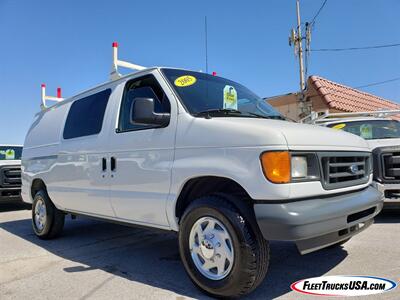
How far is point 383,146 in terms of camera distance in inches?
239

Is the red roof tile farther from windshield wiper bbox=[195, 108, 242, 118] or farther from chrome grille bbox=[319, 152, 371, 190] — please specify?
windshield wiper bbox=[195, 108, 242, 118]

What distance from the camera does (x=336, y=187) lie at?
3188mm

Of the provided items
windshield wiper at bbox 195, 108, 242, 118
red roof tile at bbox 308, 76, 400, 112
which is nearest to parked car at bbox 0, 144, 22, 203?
windshield wiper at bbox 195, 108, 242, 118

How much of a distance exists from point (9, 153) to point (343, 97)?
12920mm

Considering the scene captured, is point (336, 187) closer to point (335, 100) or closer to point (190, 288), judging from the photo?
point (190, 288)

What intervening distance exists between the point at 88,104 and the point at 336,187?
344 cm

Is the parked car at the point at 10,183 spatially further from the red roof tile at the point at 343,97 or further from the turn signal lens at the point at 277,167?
the red roof tile at the point at 343,97

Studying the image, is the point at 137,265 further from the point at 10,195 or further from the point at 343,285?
the point at 10,195

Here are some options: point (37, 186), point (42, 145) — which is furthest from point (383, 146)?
point (37, 186)

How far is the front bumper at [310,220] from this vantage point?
109 inches

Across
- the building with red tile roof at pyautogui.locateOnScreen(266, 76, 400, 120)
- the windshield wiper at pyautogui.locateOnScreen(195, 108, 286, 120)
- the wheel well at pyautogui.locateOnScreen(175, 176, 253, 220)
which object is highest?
the building with red tile roof at pyautogui.locateOnScreen(266, 76, 400, 120)

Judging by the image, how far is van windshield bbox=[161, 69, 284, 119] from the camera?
12.0ft

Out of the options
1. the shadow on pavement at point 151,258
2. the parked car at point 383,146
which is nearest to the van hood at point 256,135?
the shadow on pavement at point 151,258

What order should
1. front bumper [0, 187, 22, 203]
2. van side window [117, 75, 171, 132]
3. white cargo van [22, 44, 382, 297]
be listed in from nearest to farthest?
white cargo van [22, 44, 382, 297] → van side window [117, 75, 171, 132] → front bumper [0, 187, 22, 203]
